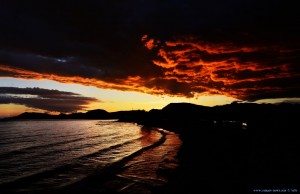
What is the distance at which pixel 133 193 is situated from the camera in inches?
576

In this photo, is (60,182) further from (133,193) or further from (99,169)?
(133,193)

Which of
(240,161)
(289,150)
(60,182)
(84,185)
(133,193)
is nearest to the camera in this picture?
(133,193)

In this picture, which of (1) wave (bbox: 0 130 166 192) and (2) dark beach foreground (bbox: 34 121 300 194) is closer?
(2) dark beach foreground (bbox: 34 121 300 194)

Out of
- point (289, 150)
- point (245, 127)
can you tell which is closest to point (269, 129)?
point (245, 127)

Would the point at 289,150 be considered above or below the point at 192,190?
above

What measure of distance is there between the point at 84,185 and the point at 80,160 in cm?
1133

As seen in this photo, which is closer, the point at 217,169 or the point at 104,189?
the point at 104,189

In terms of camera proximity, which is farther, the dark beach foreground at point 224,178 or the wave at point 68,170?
the wave at point 68,170

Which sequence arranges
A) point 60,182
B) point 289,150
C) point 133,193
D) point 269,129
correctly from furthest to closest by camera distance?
point 269,129, point 289,150, point 60,182, point 133,193

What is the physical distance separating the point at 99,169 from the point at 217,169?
9.80 meters

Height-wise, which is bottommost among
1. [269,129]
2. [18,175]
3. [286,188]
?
[18,175]

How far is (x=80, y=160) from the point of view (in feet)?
90.7

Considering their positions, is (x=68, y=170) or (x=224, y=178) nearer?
(x=224, y=178)

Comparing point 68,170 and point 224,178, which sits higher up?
point 224,178
